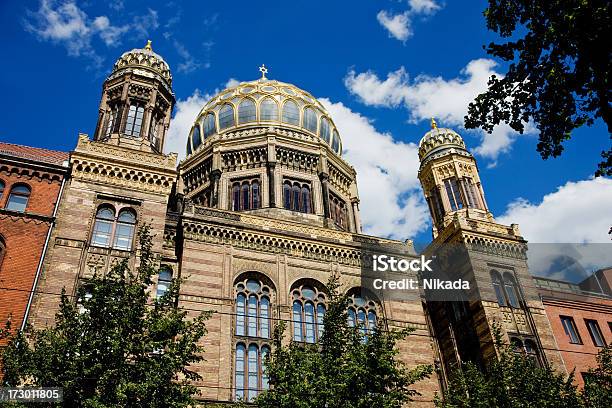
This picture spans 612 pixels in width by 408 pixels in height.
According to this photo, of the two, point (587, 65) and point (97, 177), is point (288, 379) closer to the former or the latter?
point (587, 65)

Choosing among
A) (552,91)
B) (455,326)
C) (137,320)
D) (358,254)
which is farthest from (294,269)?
(552,91)

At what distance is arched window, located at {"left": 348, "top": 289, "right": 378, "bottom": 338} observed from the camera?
81.7ft

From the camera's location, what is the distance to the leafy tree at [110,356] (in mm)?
13180

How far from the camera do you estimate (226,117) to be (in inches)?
1476

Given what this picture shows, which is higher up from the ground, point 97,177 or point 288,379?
point 97,177

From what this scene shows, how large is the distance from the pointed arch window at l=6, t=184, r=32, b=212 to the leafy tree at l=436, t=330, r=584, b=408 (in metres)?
17.1

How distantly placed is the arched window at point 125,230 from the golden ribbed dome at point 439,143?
751 inches

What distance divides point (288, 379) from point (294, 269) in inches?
365

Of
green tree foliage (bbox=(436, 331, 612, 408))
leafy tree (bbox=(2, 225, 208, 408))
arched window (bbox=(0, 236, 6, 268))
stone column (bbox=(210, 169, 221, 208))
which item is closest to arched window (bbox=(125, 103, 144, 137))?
stone column (bbox=(210, 169, 221, 208))

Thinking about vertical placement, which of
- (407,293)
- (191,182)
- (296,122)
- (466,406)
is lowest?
(466,406)

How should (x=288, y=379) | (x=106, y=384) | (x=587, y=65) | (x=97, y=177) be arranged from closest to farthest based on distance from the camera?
(x=587, y=65)
(x=106, y=384)
(x=288, y=379)
(x=97, y=177)

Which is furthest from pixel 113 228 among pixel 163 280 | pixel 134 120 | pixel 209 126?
pixel 209 126

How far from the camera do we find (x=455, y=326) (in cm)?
2653

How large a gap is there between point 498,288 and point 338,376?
13.8m
